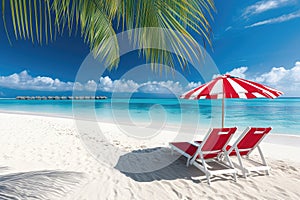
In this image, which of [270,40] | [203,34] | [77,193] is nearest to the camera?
[203,34]

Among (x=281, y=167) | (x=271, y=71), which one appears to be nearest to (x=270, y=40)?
(x=271, y=71)

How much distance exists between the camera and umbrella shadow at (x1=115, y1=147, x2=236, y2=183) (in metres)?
3.04

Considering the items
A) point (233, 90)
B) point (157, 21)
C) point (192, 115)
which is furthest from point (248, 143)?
point (192, 115)

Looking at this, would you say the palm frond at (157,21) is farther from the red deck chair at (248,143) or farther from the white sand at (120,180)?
the red deck chair at (248,143)

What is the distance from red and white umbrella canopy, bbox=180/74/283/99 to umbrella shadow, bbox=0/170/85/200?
2713 millimetres

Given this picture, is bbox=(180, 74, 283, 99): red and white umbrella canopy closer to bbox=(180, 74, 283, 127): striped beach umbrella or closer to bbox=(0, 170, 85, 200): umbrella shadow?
bbox=(180, 74, 283, 127): striped beach umbrella

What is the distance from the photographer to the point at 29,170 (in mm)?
3299

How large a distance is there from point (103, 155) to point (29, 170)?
1496 mm

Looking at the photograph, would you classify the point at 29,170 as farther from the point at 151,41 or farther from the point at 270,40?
the point at 270,40

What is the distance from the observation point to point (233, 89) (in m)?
3.42

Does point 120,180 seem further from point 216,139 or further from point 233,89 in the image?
point 233,89

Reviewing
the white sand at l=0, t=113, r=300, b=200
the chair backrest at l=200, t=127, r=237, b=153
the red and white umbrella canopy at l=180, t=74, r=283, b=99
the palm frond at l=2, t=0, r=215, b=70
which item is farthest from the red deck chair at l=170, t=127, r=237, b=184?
the palm frond at l=2, t=0, r=215, b=70

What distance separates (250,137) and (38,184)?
3490 mm

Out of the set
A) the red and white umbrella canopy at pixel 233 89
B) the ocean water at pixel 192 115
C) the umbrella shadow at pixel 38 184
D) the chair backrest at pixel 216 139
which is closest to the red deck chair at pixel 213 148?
the chair backrest at pixel 216 139
